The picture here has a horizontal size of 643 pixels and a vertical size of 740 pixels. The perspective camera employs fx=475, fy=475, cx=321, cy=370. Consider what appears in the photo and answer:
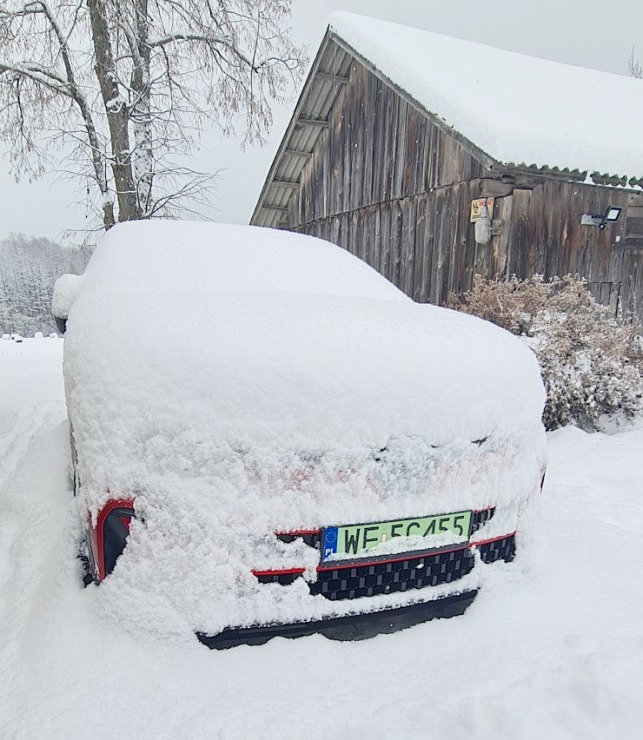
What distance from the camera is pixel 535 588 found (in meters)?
1.78

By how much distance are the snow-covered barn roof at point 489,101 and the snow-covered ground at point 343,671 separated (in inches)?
208

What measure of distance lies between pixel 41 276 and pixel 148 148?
55.1m

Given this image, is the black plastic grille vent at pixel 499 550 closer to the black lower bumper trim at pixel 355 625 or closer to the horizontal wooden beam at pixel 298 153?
the black lower bumper trim at pixel 355 625

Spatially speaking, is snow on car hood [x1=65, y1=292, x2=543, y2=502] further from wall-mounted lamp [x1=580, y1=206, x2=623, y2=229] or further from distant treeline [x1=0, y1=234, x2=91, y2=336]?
distant treeline [x1=0, y1=234, x2=91, y2=336]

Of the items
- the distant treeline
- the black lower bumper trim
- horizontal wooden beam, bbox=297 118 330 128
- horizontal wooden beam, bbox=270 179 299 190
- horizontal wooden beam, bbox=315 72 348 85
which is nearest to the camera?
the black lower bumper trim

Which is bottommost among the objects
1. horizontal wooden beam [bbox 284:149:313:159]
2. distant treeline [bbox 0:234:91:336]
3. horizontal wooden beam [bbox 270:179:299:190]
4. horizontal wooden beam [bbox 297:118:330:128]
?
distant treeline [bbox 0:234:91:336]

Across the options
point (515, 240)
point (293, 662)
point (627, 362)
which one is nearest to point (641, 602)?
point (293, 662)

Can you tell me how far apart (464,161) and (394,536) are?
21.3 ft

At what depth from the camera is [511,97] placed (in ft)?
24.2

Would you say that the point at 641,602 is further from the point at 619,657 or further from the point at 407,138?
the point at 407,138

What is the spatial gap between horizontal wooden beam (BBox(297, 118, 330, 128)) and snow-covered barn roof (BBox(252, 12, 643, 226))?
0.02 meters

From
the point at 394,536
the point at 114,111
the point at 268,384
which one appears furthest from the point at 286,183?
the point at 394,536

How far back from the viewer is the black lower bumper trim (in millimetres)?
1347

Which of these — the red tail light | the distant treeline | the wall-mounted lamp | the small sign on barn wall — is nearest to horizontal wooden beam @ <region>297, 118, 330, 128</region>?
the small sign on barn wall
